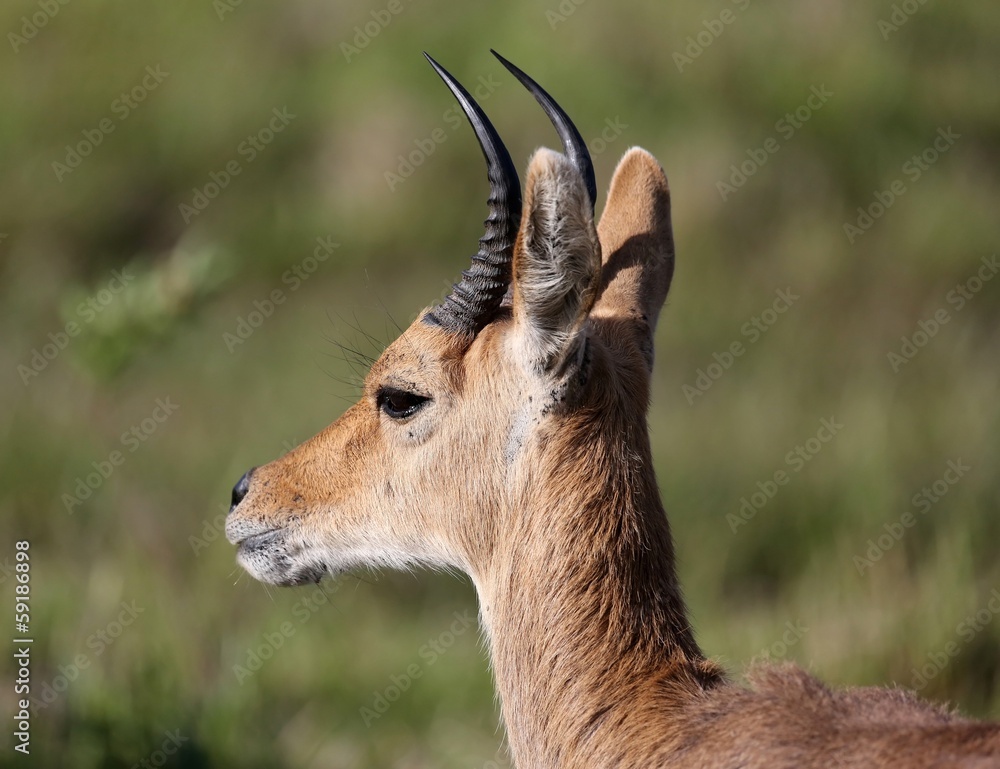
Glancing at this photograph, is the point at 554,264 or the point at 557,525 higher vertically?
the point at 554,264

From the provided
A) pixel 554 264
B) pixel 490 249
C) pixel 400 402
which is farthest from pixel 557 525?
pixel 490 249

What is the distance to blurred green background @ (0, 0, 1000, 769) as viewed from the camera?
24.5ft

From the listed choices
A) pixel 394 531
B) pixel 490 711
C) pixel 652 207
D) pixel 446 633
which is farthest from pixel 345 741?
pixel 652 207

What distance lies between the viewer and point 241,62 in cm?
1523

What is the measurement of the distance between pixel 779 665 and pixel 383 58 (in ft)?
38.8

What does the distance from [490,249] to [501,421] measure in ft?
1.91

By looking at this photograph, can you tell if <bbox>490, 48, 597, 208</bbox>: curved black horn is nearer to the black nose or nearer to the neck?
the neck

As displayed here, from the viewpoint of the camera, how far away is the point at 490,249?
4.54m

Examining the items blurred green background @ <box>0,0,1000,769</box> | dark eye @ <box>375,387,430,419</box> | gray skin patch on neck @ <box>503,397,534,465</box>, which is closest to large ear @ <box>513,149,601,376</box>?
gray skin patch on neck @ <box>503,397,534,465</box>

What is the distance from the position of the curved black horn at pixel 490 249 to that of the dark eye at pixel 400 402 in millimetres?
267

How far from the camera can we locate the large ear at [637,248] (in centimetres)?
492

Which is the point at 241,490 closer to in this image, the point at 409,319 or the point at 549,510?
the point at 549,510

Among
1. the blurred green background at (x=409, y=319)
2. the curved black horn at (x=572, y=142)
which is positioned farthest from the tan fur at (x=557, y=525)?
the blurred green background at (x=409, y=319)

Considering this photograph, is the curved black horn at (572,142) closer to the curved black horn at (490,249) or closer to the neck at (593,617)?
the curved black horn at (490,249)
